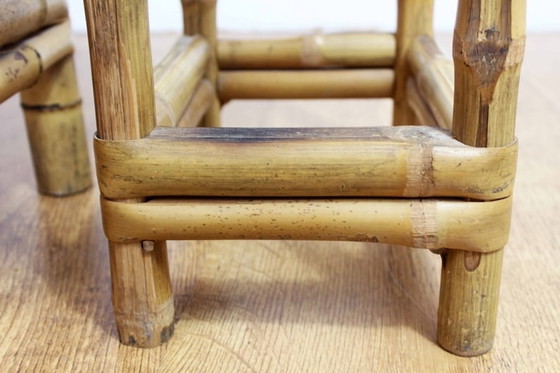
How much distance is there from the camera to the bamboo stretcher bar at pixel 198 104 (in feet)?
3.94

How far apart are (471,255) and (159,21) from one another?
232 centimetres

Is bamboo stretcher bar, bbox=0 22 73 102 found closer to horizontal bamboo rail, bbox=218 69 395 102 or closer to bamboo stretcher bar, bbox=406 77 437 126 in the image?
horizontal bamboo rail, bbox=218 69 395 102

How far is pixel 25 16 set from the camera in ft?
3.87

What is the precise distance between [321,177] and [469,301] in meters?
0.24

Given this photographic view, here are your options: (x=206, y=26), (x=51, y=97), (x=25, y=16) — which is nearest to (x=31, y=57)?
(x=25, y=16)

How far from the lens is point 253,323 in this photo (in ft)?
3.42

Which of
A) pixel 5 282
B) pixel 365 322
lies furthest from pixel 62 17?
pixel 365 322

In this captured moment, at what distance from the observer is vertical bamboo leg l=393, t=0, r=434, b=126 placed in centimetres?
139

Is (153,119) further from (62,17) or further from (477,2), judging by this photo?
(62,17)

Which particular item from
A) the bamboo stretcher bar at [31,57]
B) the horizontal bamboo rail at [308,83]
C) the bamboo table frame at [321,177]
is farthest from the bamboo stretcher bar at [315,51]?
the bamboo table frame at [321,177]

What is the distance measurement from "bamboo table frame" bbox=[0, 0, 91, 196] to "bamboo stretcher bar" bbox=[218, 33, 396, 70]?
288 mm

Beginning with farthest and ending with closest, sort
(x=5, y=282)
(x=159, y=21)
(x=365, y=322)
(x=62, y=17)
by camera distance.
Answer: (x=159, y=21) → (x=62, y=17) → (x=5, y=282) → (x=365, y=322)

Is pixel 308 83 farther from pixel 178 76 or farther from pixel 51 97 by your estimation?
pixel 51 97

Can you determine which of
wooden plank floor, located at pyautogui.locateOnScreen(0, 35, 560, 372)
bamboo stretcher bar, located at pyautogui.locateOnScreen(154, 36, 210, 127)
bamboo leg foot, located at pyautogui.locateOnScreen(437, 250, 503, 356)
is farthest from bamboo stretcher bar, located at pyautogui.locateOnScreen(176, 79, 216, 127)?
bamboo leg foot, located at pyautogui.locateOnScreen(437, 250, 503, 356)
